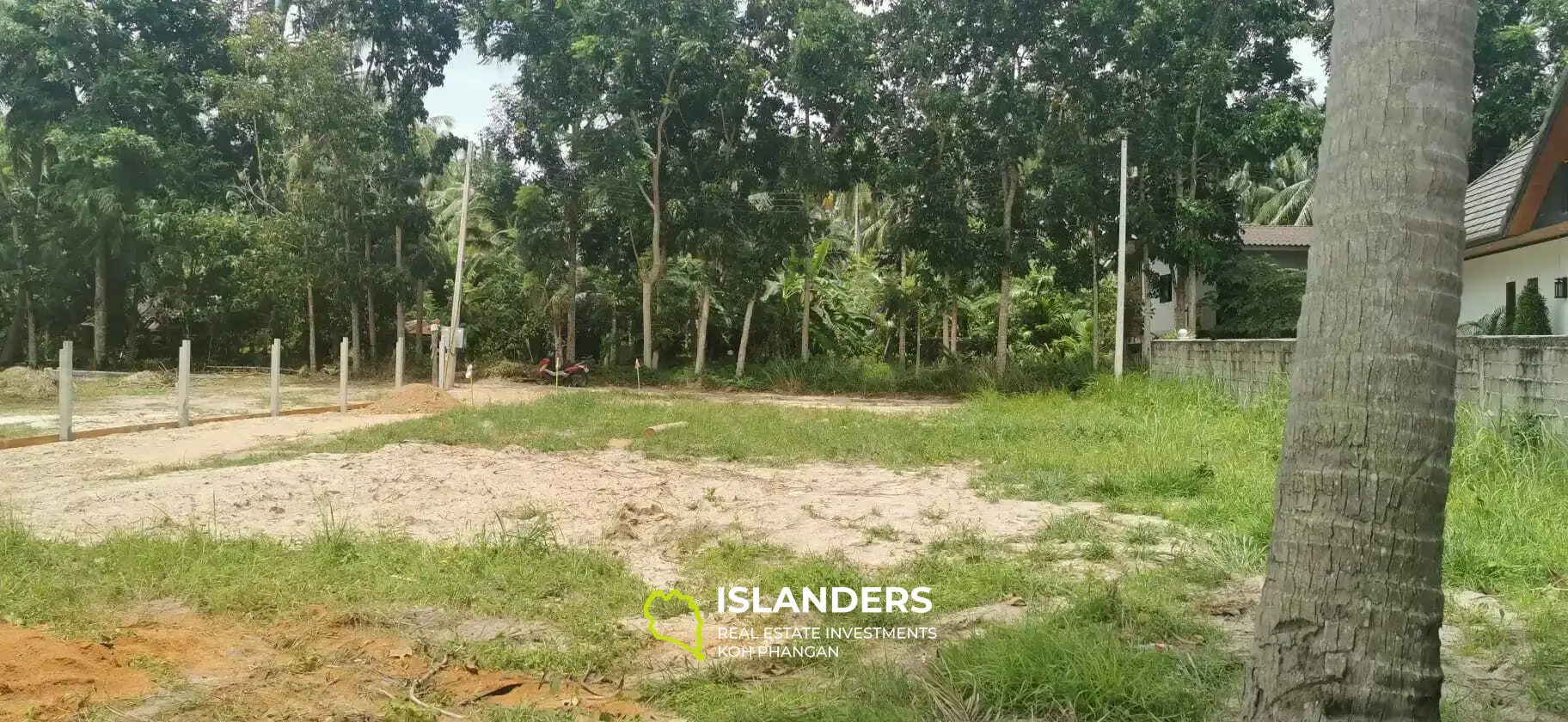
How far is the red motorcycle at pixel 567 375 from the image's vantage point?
877 inches

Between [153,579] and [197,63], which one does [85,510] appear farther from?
[197,63]

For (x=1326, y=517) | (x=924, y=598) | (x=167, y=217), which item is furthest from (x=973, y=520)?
(x=167, y=217)

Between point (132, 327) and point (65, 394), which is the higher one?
point (132, 327)

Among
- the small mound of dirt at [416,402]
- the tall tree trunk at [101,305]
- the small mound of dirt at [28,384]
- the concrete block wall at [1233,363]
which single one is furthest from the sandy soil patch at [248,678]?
the tall tree trunk at [101,305]

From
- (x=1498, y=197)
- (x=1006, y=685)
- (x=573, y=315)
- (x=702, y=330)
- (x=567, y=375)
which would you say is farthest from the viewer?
(x=573, y=315)

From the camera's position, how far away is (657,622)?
4.28 metres

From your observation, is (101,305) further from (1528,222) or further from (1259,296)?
(1528,222)

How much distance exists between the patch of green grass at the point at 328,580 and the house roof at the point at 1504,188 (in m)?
12.9

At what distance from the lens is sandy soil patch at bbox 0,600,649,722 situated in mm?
3285

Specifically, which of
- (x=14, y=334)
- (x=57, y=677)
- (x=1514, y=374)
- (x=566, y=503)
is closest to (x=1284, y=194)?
(x=1514, y=374)

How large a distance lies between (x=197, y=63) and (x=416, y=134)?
6111 millimetres

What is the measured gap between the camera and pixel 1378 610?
2.31 metres

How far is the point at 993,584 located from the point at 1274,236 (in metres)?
22.7

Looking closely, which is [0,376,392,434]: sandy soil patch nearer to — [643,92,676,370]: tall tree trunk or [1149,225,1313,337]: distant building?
[643,92,676,370]: tall tree trunk
